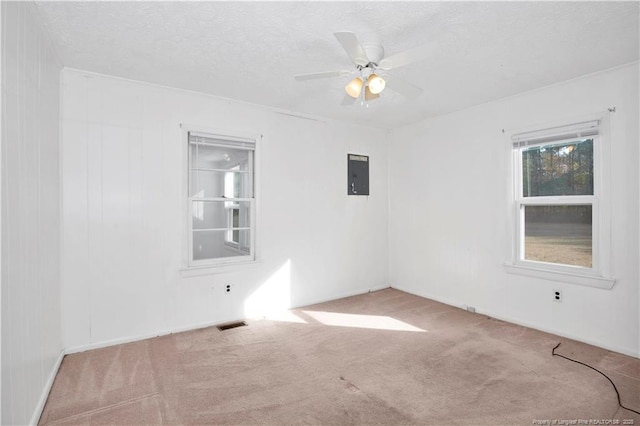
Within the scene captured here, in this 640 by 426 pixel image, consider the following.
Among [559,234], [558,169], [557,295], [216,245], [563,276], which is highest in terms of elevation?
[558,169]

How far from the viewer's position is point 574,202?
3.25m

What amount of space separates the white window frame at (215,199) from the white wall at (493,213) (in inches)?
91.8

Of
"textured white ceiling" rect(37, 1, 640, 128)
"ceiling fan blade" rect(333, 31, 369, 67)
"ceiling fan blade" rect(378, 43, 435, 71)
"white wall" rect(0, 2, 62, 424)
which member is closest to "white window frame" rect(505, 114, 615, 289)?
"textured white ceiling" rect(37, 1, 640, 128)

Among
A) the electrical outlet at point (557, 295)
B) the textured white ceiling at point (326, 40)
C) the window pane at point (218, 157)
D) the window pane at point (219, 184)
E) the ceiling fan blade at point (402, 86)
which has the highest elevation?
the textured white ceiling at point (326, 40)

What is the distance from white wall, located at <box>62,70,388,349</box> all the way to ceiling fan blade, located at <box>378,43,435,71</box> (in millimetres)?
2132

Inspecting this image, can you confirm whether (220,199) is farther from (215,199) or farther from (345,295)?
(345,295)

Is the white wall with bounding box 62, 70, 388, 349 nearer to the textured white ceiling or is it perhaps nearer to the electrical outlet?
the textured white ceiling

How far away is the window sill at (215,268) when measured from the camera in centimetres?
348

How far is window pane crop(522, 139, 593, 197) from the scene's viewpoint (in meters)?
3.19

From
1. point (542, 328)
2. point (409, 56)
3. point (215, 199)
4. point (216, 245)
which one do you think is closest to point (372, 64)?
point (409, 56)

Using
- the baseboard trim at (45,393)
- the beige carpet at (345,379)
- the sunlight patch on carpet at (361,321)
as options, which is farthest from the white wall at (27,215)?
the sunlight patch on carpet at (361,321)

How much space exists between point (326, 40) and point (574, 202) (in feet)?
9.49

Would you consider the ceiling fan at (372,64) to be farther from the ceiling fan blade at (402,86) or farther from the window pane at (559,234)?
the window pane at (559,234)

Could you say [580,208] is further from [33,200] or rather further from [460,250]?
[33,200]
